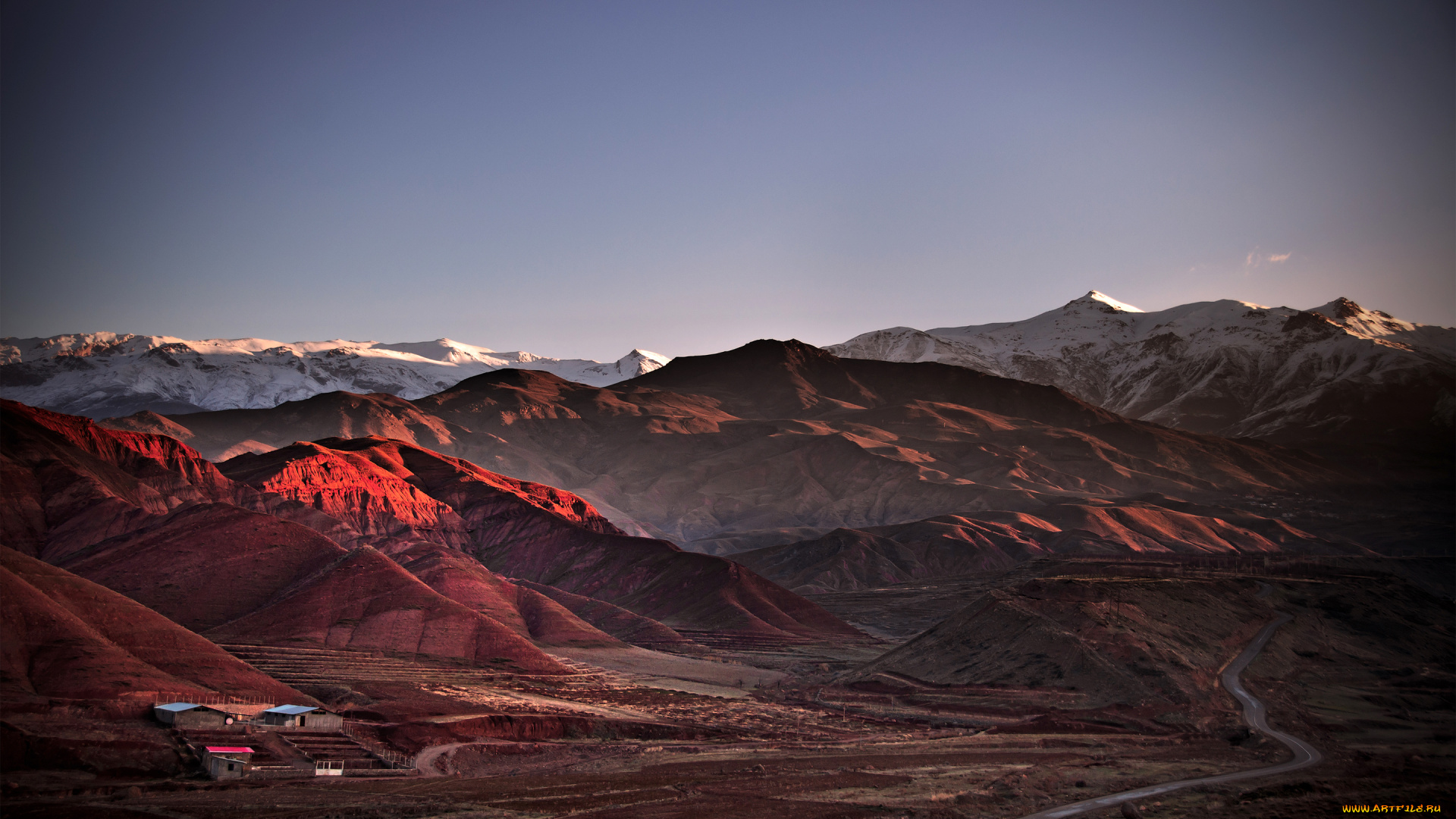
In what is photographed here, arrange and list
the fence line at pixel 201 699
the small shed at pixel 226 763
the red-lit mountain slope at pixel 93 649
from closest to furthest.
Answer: the small shed at pixel 226 763
the red-lit mountain slope at pixel 93 649
the fence line at pixel 201 699

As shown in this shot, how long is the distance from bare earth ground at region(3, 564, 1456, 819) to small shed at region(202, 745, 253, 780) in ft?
4.21

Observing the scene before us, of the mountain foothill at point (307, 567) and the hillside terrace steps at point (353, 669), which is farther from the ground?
the mountain foothill at point (307, 567)

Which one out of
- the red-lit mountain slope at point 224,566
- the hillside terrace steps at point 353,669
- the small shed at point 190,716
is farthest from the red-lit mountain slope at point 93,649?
the red-lit mountain slope at point 224,566

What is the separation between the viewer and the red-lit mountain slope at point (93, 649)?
64250 mm

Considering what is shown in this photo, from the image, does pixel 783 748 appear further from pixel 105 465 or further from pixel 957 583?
pixel 957 583

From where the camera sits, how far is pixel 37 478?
380ft

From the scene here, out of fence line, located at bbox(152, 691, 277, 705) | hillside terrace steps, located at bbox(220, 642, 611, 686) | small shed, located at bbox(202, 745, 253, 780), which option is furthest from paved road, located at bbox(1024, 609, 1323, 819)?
hillside terrace steps, located at bbox(220, 642, 611, 686)

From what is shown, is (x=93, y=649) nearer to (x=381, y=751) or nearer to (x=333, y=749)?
(x=333, y=749)

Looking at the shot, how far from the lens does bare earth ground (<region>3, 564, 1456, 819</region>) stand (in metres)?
54.4

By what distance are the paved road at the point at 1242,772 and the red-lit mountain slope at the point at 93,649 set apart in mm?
47811

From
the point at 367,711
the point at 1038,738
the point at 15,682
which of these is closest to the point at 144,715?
the point at 15,682

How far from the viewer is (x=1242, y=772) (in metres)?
65.2

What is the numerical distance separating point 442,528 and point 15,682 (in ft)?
311

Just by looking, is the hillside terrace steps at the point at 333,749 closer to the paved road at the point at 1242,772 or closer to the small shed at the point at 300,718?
the small shed at the point at 300,718
